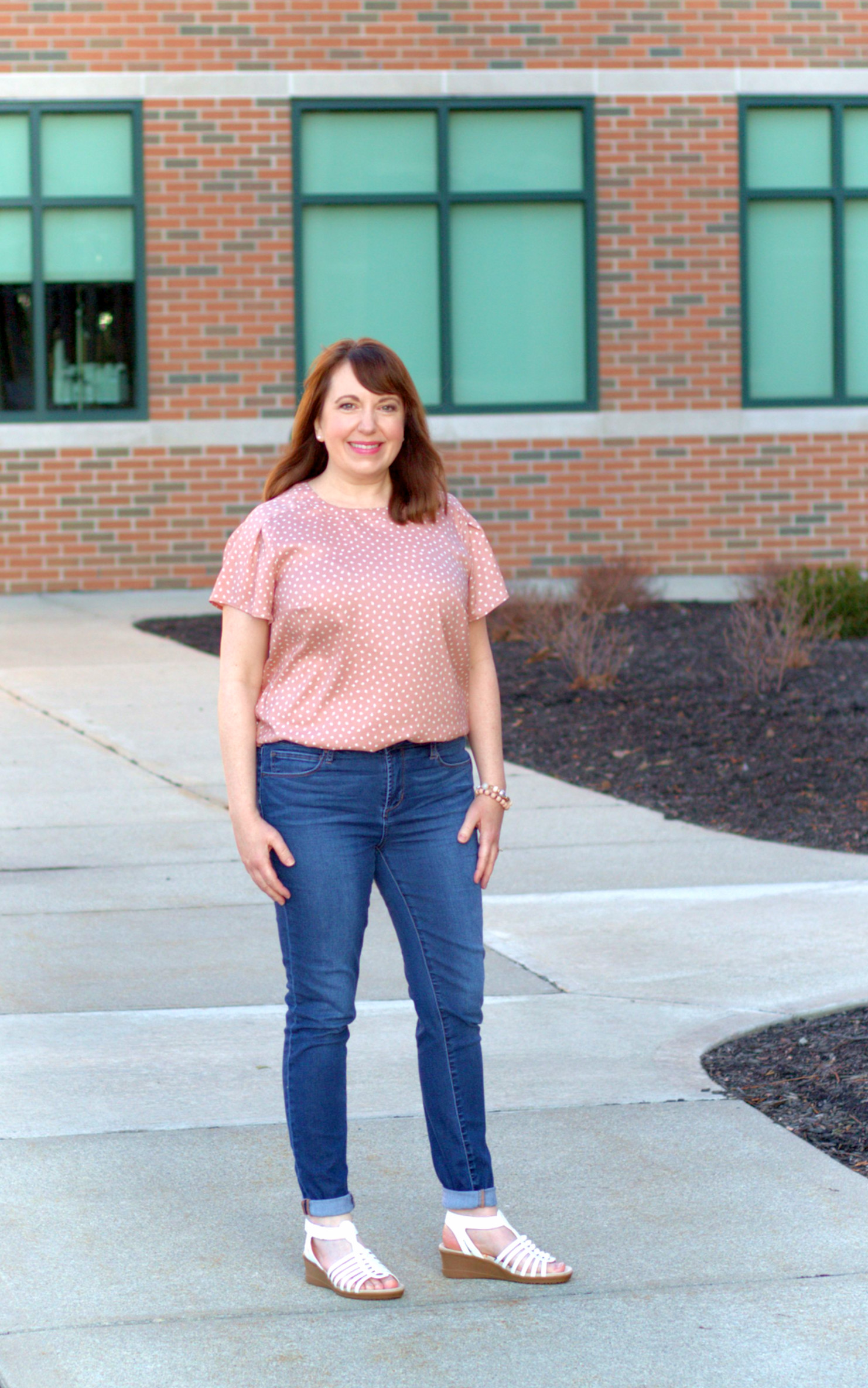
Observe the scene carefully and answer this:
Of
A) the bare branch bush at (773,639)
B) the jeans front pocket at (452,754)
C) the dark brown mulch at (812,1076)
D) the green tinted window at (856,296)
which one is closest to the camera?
the jeans front pocket at (452,754)

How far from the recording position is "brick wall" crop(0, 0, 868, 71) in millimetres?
15414

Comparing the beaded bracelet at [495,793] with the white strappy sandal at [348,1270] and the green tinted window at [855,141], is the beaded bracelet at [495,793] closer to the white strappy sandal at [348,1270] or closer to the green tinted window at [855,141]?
the white strappy sandal at [348,1270]

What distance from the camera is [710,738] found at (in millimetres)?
9227

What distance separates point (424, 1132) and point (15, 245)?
41.3 ft

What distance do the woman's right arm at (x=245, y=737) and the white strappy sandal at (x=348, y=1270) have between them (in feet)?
2.06

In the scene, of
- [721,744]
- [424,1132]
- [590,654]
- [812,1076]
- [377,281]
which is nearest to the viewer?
[424,1132]

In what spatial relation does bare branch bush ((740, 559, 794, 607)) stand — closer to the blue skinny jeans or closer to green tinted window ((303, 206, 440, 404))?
green tinted window ((303, 206, 440, 404))

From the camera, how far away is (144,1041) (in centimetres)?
505

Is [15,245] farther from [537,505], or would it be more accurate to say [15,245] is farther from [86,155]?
[537,505]

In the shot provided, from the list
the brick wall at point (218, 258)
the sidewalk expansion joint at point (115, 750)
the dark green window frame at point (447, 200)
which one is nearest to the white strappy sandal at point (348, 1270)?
the sidewalk expansion joint at point (115, 750)

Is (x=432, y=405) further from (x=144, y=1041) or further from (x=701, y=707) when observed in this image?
(x=144, y=1041)

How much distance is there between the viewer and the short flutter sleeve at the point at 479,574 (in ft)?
12.0

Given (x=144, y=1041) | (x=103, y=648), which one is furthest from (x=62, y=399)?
(x=144, y=1041)

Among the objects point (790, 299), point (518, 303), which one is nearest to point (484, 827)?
point (518, 303)
